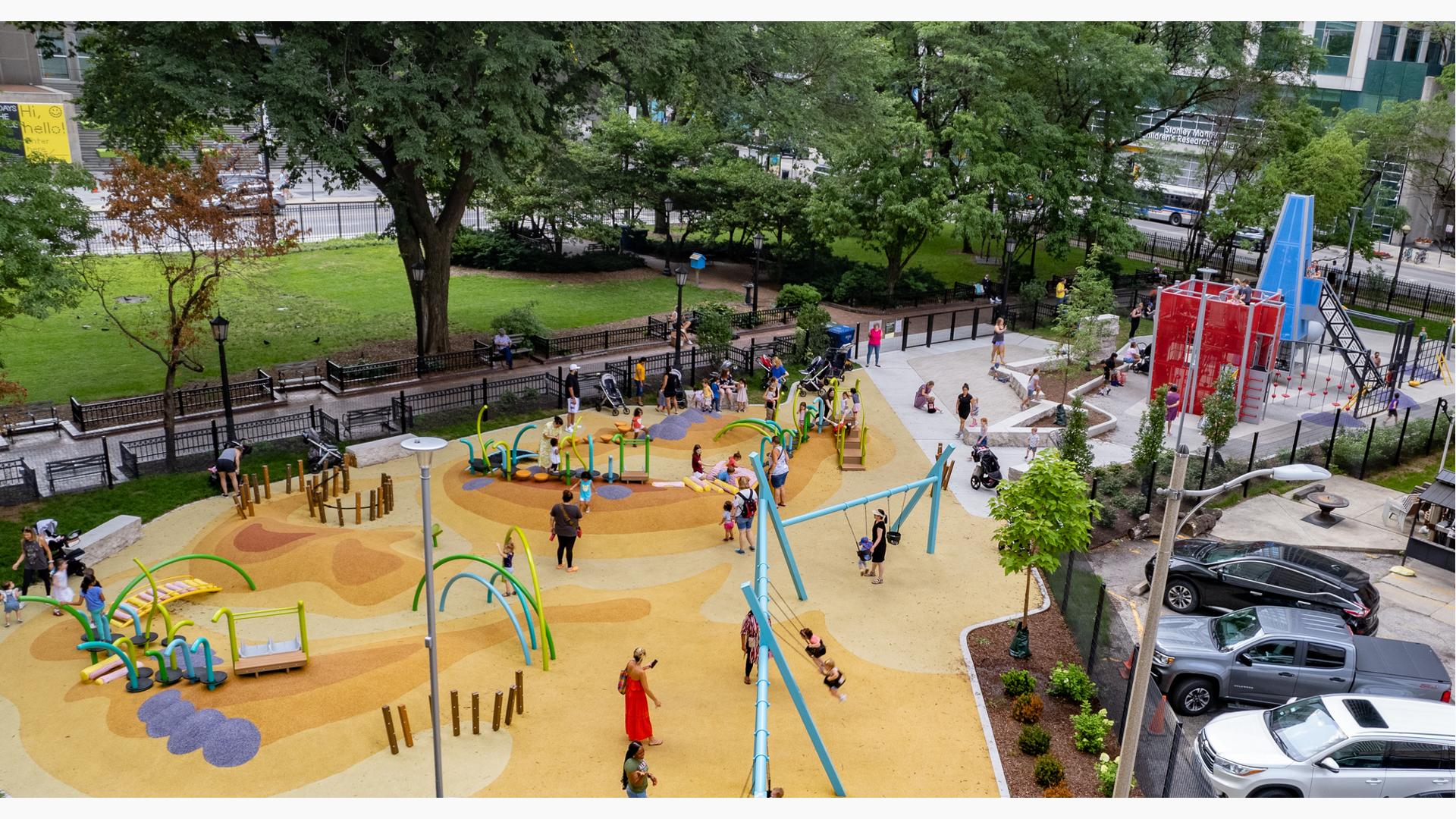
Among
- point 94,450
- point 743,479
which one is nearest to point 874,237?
point 743,479

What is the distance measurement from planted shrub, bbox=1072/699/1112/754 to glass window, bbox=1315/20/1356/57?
5954cm

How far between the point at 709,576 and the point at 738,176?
27490 millimetres

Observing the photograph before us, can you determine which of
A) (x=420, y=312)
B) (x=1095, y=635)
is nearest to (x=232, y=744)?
(x=1095, y=635)

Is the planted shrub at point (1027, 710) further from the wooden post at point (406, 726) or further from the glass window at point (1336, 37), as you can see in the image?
the glass window at point (1336, 37)

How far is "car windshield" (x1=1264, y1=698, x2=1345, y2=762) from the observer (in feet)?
51.4

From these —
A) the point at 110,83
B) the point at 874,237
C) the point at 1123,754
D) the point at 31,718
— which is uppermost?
the point at 110,83

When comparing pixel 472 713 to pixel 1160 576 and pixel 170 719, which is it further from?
pixel 1160 576

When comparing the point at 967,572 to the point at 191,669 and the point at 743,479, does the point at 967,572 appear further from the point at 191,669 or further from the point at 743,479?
the point at 191,669

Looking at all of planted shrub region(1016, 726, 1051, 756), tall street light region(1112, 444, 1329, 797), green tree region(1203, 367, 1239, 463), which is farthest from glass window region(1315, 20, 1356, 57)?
tall street light region(1112, 444, 1329, 797)

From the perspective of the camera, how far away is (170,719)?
1644cm

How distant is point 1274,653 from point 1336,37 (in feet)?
191

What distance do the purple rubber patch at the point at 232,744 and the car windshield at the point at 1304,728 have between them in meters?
14.3

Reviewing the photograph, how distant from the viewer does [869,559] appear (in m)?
22.5

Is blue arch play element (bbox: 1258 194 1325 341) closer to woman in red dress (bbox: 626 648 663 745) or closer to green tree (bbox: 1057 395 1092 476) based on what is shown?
green tree (bbox: 1057 395 1092 476)
